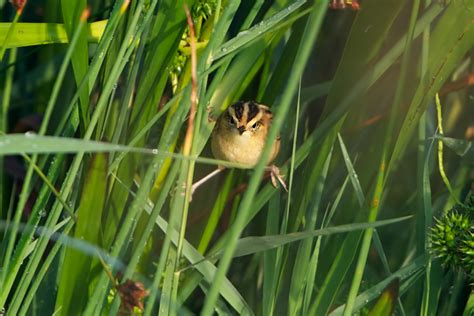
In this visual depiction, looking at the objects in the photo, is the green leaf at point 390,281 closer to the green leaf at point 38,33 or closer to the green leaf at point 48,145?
the green leaf at point 48,145

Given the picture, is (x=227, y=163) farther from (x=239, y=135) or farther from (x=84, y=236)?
(x=239, y=135)

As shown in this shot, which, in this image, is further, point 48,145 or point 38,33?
point 38,33

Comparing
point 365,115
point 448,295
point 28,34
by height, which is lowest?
point 448,295

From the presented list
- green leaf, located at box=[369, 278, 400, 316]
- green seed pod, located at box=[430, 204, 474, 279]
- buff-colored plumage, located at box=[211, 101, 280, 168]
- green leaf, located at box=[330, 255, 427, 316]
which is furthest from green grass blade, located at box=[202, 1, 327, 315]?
buff-colored plumage, located at box=[211, 101, 280, 168]

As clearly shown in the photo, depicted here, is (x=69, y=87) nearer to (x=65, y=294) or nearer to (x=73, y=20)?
(x=73, y=20)


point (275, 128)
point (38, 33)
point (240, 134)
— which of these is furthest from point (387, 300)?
point (240, 134)

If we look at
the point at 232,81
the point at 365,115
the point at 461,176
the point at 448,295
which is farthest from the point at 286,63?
the point at 448,295

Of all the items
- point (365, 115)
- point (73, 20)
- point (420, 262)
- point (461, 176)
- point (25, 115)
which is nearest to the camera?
point (73, 20)

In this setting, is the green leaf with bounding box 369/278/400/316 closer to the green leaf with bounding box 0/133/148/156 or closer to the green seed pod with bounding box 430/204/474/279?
the green seed pod with bounding box 430/204/474/279
